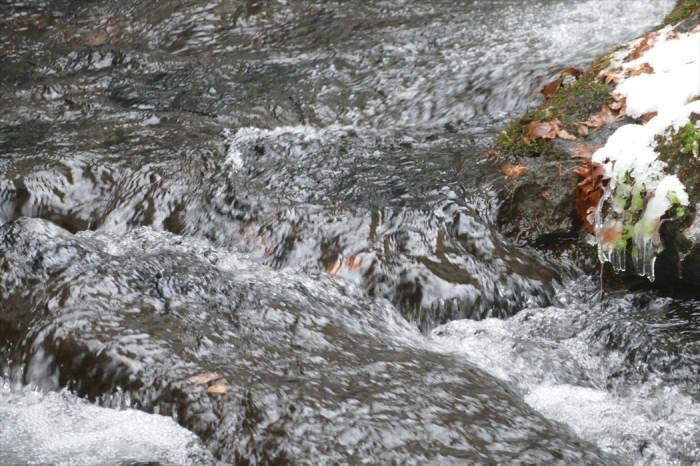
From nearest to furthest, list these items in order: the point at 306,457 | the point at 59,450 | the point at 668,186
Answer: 1. the point at 306,457
2. the point at 59,450
3. the point at 668,186

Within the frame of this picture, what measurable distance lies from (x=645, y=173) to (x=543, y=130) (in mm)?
955

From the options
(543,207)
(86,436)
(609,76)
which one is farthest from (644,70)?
(86,436)

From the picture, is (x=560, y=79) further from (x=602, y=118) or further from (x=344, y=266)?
(x=344, y=266)

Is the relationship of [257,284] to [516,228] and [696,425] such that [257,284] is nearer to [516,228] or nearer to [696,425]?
[516,228]

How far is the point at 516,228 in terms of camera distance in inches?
187

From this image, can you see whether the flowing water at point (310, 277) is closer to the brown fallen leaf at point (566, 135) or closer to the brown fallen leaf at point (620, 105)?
the brown fallen leaf at point (566, 135)

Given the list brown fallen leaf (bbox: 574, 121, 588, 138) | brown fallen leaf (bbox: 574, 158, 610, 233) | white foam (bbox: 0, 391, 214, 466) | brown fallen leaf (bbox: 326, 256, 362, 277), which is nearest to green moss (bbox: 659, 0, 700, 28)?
brown fallen leaf (bbox: 574, 121, 588, 138)

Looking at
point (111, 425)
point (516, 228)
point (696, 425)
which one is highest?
point (111, 425)

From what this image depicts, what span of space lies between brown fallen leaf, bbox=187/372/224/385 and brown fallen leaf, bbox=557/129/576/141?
2.92 m

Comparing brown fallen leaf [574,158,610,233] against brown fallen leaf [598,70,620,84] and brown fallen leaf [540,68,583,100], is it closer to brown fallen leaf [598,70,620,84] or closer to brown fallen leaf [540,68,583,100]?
brown fallen leaf [598,70,620,84]

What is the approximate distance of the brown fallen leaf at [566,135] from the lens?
4.92 m

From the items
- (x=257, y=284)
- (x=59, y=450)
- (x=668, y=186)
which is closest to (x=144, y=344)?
(x=59, y=450)

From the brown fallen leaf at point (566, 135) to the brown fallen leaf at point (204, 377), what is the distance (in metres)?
2.92

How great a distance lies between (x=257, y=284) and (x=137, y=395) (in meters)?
1.16
